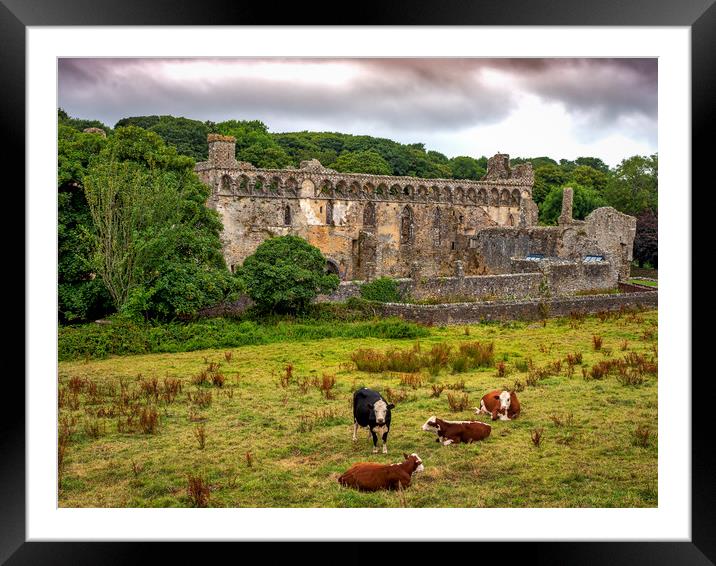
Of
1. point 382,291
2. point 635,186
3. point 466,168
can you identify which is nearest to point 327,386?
point 382,291

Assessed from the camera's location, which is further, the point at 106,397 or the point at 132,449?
the point at 106,397

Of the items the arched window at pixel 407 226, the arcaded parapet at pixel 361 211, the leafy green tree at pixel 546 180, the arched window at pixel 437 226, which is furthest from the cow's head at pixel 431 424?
the leafy green tree at pixel 546 180

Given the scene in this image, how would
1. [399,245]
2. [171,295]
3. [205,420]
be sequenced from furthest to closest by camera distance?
[399,245] < [171,295] < [205,420]

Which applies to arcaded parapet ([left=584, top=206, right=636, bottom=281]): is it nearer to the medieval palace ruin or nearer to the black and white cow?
the medieval palace ruin

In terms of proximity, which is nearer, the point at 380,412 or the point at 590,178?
the point at 380,412

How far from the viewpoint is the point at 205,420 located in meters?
11.1

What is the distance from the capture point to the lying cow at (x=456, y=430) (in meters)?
9.62

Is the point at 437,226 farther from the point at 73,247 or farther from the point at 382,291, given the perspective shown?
the point at 73,247

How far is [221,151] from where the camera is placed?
30453 millimetres

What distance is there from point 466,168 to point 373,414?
2072 inches
